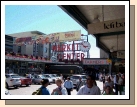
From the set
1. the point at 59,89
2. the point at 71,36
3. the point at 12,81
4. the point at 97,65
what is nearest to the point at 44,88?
the point at 59,89

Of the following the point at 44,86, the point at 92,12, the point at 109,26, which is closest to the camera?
the point at 44,86

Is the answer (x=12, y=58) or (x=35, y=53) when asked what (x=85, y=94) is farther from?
(x=35, y=53)

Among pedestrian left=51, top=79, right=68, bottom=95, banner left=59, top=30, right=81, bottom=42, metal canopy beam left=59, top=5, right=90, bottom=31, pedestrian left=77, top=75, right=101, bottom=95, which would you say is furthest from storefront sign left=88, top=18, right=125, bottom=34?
banner left=59, top=30, right=81, bottom=42

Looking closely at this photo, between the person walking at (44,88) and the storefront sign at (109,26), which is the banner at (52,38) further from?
the person walking at (44,88)

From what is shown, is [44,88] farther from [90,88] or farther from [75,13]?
[75,13]

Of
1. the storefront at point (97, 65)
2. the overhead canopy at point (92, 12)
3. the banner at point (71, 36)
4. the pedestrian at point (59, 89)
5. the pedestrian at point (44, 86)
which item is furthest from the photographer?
the storefront at point (97, 65)

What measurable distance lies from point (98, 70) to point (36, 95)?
109 ft

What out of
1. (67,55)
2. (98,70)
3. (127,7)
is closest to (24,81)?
(127,7)

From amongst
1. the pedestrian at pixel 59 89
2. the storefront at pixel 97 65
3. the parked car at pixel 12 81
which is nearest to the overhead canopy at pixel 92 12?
the pedestrian at pixel 59 89

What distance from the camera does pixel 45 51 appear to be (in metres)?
53.2

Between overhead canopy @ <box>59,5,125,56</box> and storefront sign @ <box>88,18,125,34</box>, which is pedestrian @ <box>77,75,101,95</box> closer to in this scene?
storefront sign @ <box>88,18,125,34</box>

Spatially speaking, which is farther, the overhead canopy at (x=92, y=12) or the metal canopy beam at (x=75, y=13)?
the overhead canopy at (x=92, y=12)

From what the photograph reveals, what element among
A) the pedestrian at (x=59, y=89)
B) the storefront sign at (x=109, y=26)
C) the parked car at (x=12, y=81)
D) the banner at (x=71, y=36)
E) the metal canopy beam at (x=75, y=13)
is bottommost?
the parked car at (x=12, y=81)

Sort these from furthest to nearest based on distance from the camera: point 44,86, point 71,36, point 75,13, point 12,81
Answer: point 71,36 < point 12,81 < point 75,13 < point 44,86
